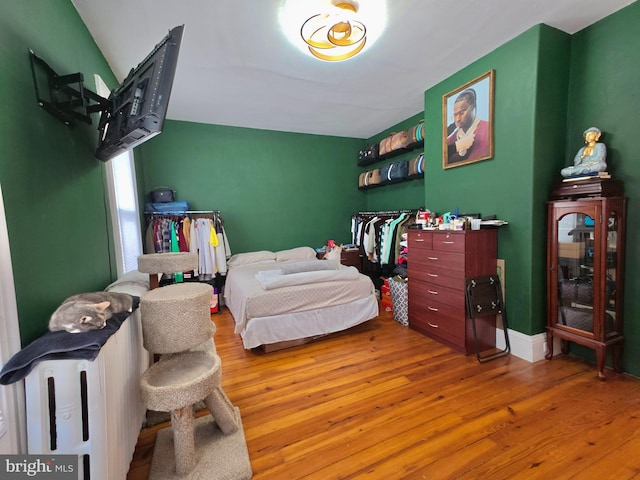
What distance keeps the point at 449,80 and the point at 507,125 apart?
2.87ft

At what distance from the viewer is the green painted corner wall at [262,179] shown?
4023 mm

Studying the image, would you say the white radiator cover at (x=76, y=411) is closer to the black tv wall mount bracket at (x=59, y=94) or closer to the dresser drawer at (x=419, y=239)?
the black tv wall mount bracket at (x=59, y=94)

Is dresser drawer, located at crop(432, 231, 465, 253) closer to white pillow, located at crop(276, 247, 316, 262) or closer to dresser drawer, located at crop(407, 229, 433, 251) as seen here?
dresser drawer, located at crop(407, 229, 433, 251)

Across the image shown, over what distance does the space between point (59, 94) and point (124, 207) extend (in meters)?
1.54

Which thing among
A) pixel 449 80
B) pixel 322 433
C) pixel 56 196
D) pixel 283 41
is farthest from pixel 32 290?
pixel 449 80

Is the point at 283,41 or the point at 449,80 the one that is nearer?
the point at 283,41

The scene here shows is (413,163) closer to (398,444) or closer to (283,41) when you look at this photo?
(283,41)

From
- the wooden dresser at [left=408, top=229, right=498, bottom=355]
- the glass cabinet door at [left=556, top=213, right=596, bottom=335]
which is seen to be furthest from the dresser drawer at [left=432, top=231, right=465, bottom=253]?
the glass cabinet door at [left=556, top=213, right=596, bottom=335]

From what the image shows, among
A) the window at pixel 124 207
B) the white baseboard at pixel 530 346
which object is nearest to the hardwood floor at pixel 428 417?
the white baseboard at pixel 530 346

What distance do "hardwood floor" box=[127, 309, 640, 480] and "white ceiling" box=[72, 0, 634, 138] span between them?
2.69 meters

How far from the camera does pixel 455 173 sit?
2.88 m

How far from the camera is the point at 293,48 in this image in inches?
91.0

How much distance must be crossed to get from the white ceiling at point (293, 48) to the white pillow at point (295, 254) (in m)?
2.04

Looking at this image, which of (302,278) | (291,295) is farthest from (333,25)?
(291,295)
